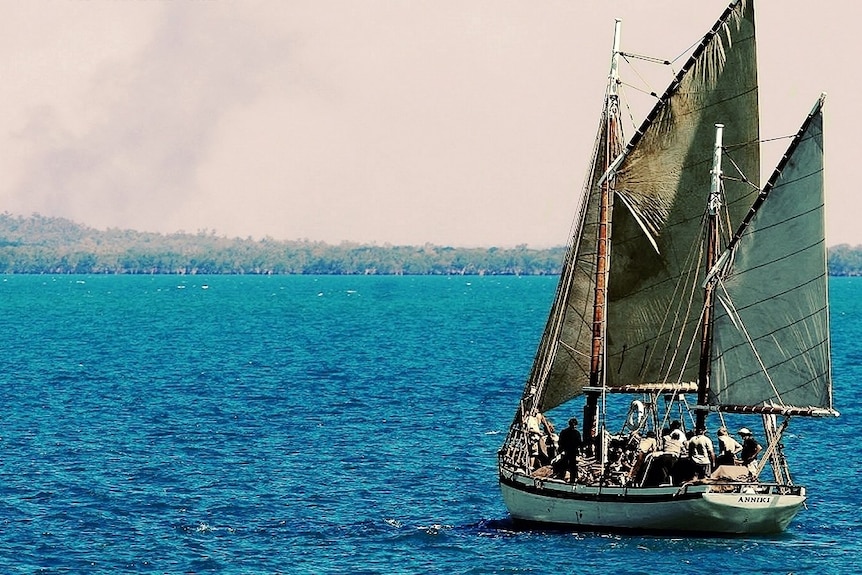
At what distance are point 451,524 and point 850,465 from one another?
22999mm

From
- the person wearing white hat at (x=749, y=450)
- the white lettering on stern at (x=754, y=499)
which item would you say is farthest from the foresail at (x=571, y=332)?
the white lettering on stern at (x=754, y=499)

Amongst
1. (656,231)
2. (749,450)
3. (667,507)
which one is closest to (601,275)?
(656,231)

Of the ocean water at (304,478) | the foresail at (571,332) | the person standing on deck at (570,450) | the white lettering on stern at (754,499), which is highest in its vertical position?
the foresail at (571,332)

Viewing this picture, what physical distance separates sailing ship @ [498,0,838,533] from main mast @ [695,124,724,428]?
7 cm

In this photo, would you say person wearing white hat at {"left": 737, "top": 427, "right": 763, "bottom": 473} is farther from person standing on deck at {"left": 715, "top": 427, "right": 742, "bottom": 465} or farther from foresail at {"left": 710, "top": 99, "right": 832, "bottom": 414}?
foresail at {"left": 710, "top": 99, "right": 832, "bottom": 414}

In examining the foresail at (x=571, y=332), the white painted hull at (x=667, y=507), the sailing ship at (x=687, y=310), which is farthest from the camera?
the foresail at (x=571, y=332)

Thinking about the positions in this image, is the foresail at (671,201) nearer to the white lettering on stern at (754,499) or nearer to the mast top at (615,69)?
the mast top at (615,69)

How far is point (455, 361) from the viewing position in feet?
422

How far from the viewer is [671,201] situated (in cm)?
5281

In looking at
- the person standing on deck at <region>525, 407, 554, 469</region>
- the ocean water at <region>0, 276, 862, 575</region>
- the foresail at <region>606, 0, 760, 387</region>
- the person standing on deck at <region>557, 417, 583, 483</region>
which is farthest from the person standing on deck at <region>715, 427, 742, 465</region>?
the person standing on deck at <region>525, 407, 554, 469</region>

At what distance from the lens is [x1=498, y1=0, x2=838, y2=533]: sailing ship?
158 ft

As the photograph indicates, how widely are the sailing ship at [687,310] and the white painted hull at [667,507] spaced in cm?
5

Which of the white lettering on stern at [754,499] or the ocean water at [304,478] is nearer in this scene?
the ocean water at [304,478]

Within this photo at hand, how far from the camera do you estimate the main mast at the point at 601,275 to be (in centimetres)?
5197
